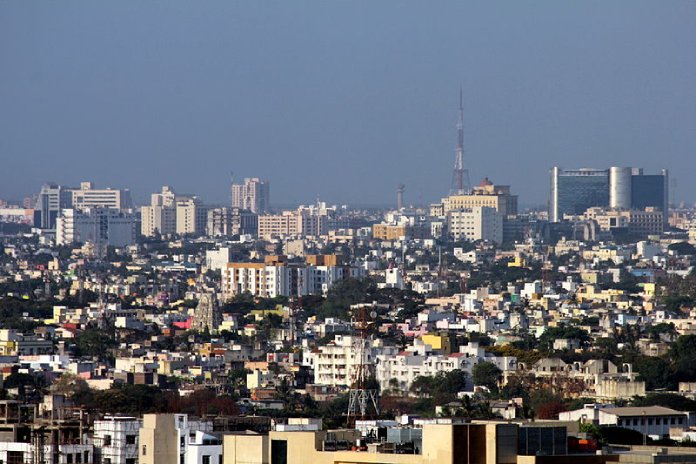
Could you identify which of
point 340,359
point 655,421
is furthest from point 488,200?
point 655,421

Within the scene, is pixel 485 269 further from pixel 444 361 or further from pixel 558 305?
pixel 444 361

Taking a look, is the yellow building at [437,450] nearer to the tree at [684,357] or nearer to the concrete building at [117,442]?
the concrete building at [117,442]

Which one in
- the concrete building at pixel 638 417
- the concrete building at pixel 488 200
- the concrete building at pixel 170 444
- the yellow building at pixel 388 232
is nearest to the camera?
the concrete building at pixel 170 444

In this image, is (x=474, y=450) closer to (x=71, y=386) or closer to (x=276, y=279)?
(x=71, y=386)

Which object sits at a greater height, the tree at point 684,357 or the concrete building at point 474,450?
the tree at point 684,357

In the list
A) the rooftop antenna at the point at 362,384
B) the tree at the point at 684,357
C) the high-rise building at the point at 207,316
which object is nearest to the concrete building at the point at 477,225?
the high-rise building at the point at 207,316

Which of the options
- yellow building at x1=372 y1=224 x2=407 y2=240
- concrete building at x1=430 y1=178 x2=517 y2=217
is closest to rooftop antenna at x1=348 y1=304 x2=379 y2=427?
yellow building at x1=372 y1=224 x2=407 y2=240
